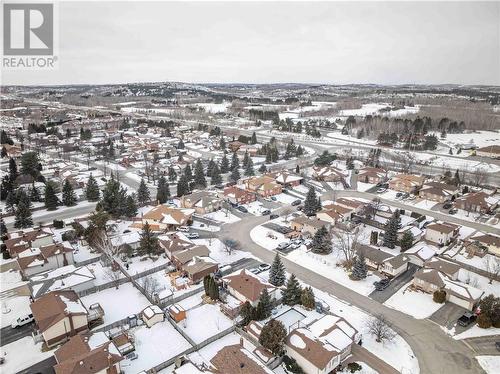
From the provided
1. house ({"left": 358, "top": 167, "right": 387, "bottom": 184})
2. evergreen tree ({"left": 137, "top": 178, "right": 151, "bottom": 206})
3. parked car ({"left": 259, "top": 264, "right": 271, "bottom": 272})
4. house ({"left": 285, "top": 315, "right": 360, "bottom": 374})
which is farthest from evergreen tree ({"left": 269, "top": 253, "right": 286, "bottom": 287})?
house ({"left": 358, "top": 167, "right": 387, "bottom": 184})

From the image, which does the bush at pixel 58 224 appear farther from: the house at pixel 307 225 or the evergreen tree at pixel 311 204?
the evergreen tree at pixel 311 204

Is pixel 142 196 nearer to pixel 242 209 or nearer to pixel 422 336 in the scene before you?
pixel 242 209

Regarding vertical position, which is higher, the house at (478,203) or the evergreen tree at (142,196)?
the house at (478,203)

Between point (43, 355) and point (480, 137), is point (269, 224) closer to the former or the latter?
point (43, 355)

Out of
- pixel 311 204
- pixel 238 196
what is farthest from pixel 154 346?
pixel 238 196

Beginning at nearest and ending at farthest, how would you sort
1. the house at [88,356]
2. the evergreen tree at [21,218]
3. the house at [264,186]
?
the house at [88,356]
the evergreen tree at [21,218]
the house at [264,186]

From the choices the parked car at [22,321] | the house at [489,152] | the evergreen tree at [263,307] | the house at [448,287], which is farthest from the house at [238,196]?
the house at [489,152]

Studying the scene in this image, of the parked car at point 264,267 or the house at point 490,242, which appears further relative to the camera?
the house at point 490,242
